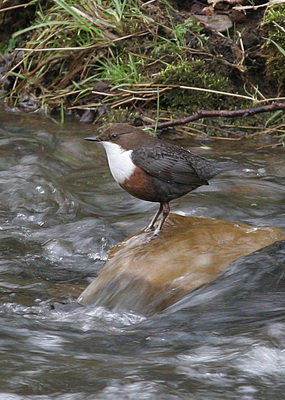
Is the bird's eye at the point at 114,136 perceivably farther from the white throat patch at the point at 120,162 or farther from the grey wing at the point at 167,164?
the grey wing at the point at 167,164

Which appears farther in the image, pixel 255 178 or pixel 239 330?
pixel 255 178

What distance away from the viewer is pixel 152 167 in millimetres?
4559

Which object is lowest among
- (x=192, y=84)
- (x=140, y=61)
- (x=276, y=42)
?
(x=192, y=84)

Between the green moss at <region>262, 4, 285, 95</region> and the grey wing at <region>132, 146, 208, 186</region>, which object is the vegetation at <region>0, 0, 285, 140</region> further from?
the grey wing at <region>132, 146, 208, 186</region>

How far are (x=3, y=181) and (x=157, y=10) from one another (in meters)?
2.93

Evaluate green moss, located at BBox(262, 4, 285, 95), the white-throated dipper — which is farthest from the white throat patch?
green moss, located at BBox(262, 4, 285, 95)

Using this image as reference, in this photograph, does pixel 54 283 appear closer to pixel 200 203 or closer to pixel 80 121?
pixel 200 203

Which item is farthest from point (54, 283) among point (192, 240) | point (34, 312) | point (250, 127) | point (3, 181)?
point (250, 127)

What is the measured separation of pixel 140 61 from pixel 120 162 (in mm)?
3483

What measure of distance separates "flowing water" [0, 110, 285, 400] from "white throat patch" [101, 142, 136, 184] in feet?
2.35

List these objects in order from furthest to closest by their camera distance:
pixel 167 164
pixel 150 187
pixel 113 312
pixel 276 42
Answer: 1. pixel 276 42
2. pixel 167 164
3. pixel 150 187
4. pixel 113 312

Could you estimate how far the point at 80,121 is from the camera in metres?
8.25

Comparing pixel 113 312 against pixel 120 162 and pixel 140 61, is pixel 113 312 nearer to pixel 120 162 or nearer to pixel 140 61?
pixel 120 162

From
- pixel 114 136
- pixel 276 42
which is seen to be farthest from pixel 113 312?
pixel 276 42
